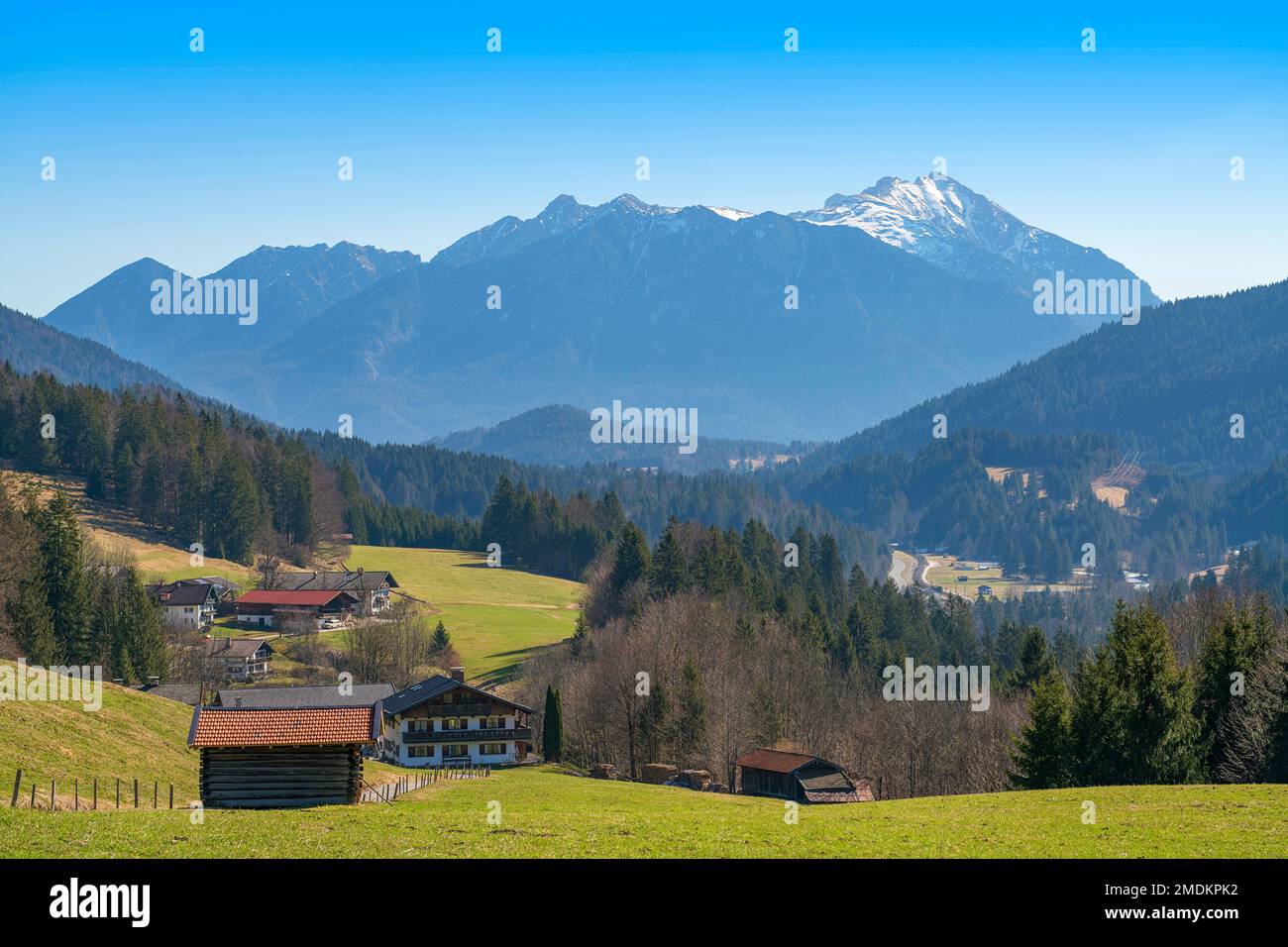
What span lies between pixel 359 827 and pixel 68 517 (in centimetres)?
6371

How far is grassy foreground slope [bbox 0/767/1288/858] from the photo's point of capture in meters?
23.4

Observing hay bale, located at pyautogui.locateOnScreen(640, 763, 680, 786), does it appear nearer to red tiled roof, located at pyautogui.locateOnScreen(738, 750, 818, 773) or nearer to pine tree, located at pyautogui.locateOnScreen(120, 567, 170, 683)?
red tiled roof, located at pyautogui.locateOnScreen(738, 750, 818, 773)

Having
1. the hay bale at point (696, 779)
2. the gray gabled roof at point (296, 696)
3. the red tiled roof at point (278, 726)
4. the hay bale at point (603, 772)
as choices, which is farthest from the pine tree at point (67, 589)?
the red tiled roof at point (278, 726)

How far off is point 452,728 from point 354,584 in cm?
5064

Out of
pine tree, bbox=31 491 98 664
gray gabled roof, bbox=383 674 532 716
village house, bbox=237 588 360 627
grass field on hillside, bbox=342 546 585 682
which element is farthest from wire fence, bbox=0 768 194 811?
village house, bbox=237 588 360 627

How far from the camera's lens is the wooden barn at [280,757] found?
1439 inches

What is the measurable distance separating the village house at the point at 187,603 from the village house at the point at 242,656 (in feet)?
28.9

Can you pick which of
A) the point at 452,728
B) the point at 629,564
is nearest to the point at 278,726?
the point at 452,728

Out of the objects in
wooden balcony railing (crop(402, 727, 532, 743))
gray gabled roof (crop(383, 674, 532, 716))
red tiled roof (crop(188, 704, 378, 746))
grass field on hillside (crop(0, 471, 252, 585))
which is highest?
grass field on hillside (crop(0, 471, 252, 585))

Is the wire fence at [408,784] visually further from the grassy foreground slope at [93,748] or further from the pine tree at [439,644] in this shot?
the pine tree at [439,644]

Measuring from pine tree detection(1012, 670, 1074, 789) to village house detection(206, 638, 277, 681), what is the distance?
64228 mm
